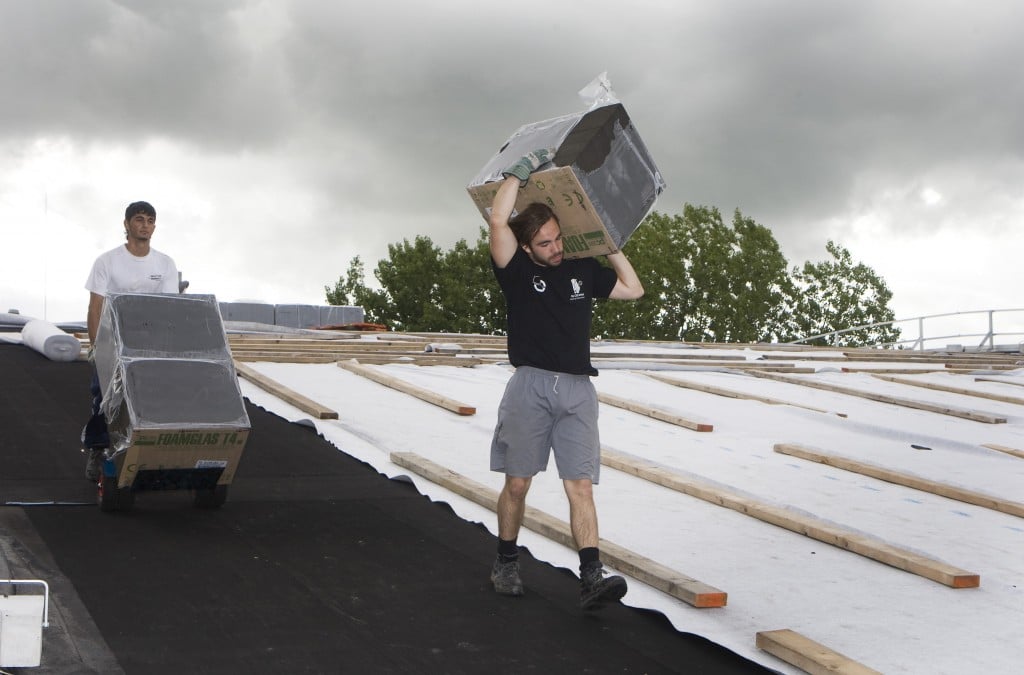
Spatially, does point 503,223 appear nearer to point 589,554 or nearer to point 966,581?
point 589,554

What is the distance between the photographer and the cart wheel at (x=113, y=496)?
5.80m

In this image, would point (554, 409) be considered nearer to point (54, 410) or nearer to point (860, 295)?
point (54, 410)

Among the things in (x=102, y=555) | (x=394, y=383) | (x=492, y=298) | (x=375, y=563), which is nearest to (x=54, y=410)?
(x=394, y=383)

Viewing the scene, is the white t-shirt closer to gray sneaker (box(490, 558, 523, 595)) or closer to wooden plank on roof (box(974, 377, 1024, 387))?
gray sneaker (box(490, 558, 523, 595))

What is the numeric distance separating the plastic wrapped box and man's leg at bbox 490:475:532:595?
5.68ft

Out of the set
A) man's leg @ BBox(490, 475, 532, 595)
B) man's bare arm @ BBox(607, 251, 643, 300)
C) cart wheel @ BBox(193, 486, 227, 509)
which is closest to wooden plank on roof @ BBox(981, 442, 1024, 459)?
man's bare arm @ BBox(607, 251, 643, 300)

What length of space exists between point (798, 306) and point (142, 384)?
6257cm

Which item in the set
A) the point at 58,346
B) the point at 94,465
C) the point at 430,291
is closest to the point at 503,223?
the point at 94,465

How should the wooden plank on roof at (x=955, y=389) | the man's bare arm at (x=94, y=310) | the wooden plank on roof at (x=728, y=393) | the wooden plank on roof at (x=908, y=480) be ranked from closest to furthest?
the man's bare arm at (x=94, y=310)
the wooden plank on roof at (x=908, y=480)
the wooden plank on roof at (x=728, y=393)
the wooden plank on roof at (x=955, y=389)

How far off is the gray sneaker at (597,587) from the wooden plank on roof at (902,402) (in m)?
8.07

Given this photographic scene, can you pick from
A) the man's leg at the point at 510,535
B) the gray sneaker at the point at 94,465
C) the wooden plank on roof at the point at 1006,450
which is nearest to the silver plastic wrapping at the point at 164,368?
the gray sneaker at the point at 94,465

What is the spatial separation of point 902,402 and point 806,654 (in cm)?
854

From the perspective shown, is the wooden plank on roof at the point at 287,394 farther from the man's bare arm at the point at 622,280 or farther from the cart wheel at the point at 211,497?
the man's bare arm at the point at 622,280

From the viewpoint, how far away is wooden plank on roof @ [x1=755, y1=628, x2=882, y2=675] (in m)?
4.02
